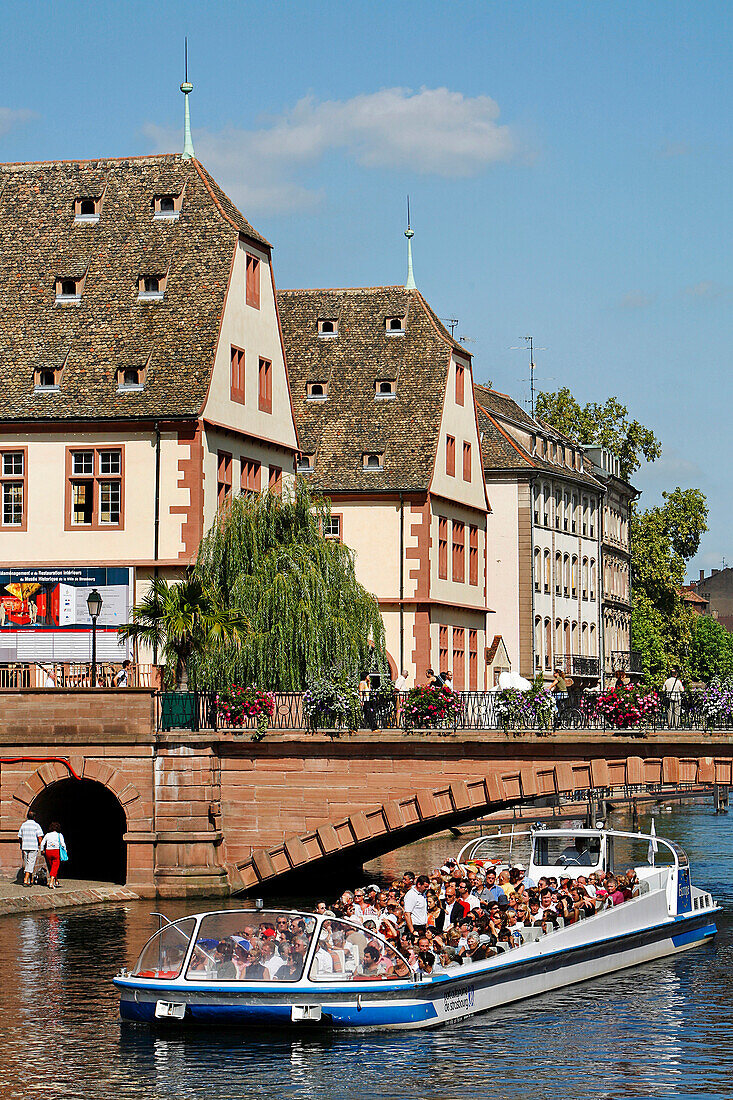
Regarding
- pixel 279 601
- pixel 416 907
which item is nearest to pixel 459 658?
pixel 279 601

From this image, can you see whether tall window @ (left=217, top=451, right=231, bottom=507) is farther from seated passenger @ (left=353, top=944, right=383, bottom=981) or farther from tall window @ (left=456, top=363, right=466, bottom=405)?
seated passenger @ (left=353, top=944, right=383, bottom=981)

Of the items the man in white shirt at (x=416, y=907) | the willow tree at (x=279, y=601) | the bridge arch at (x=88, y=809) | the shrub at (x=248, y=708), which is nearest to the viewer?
the man in white shirt at (x=416, y=907)

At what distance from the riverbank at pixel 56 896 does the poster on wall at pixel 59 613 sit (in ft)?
21.8

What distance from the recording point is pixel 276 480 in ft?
205

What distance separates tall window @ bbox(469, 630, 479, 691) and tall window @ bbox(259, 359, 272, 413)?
724 inches

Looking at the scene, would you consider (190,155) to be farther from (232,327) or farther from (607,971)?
(607,971)

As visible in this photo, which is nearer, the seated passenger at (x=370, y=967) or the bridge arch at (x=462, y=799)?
the seated passenger at (x=370, y=967)

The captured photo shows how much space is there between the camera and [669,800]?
10481 centimetres

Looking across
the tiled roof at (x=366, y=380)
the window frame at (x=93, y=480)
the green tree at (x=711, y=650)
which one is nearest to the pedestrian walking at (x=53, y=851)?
the window frame at (x=93, y=480)

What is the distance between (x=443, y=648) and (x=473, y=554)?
7087 millimetres

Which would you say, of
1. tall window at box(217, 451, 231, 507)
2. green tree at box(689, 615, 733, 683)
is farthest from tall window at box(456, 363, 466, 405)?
green tree at box(689, 615, 733, 683)

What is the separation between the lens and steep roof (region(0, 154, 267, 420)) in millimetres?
56656

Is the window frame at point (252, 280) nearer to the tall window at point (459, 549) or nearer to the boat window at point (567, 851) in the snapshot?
the tall window at point (459, 549)

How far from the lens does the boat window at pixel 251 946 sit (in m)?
32.1
